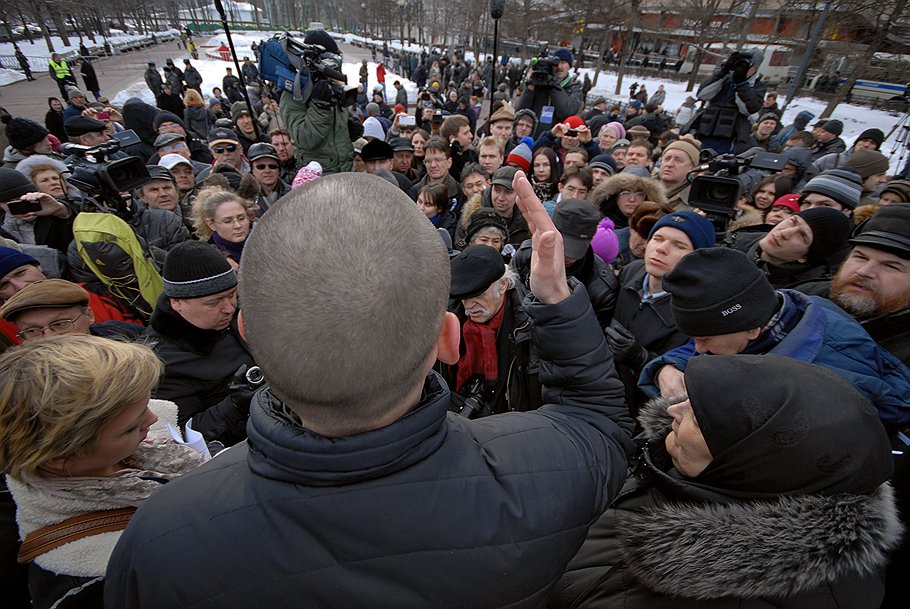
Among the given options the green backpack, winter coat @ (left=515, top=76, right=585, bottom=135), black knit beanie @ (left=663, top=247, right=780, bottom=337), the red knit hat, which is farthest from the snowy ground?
black knit beanie @ (left=663, top=247, right=780, bottom=337)

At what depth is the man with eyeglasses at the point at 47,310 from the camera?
6.68 ft

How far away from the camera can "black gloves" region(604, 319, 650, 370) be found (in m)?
2.47

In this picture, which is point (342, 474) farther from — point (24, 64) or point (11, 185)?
point (24, 64)

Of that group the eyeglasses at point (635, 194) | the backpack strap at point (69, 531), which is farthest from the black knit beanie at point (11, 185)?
the eyeglasses at point (635, 194)

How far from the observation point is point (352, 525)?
0.79 metres

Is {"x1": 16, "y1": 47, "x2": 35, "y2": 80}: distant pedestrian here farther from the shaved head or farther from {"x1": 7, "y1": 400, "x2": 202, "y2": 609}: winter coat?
the shaved head

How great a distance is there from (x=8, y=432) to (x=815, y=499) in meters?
2.11

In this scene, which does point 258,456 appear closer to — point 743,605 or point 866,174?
point 743,605

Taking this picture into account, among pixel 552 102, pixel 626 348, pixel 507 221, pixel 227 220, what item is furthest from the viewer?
pixel 552 102

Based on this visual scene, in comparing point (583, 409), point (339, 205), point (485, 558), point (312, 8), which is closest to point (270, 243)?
point (339, 205)

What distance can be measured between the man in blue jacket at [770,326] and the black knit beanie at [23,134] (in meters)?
7.65

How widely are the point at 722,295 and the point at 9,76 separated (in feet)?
116

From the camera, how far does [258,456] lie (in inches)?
33.6

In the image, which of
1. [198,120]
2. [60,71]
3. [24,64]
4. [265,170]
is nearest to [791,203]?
[265,170]
